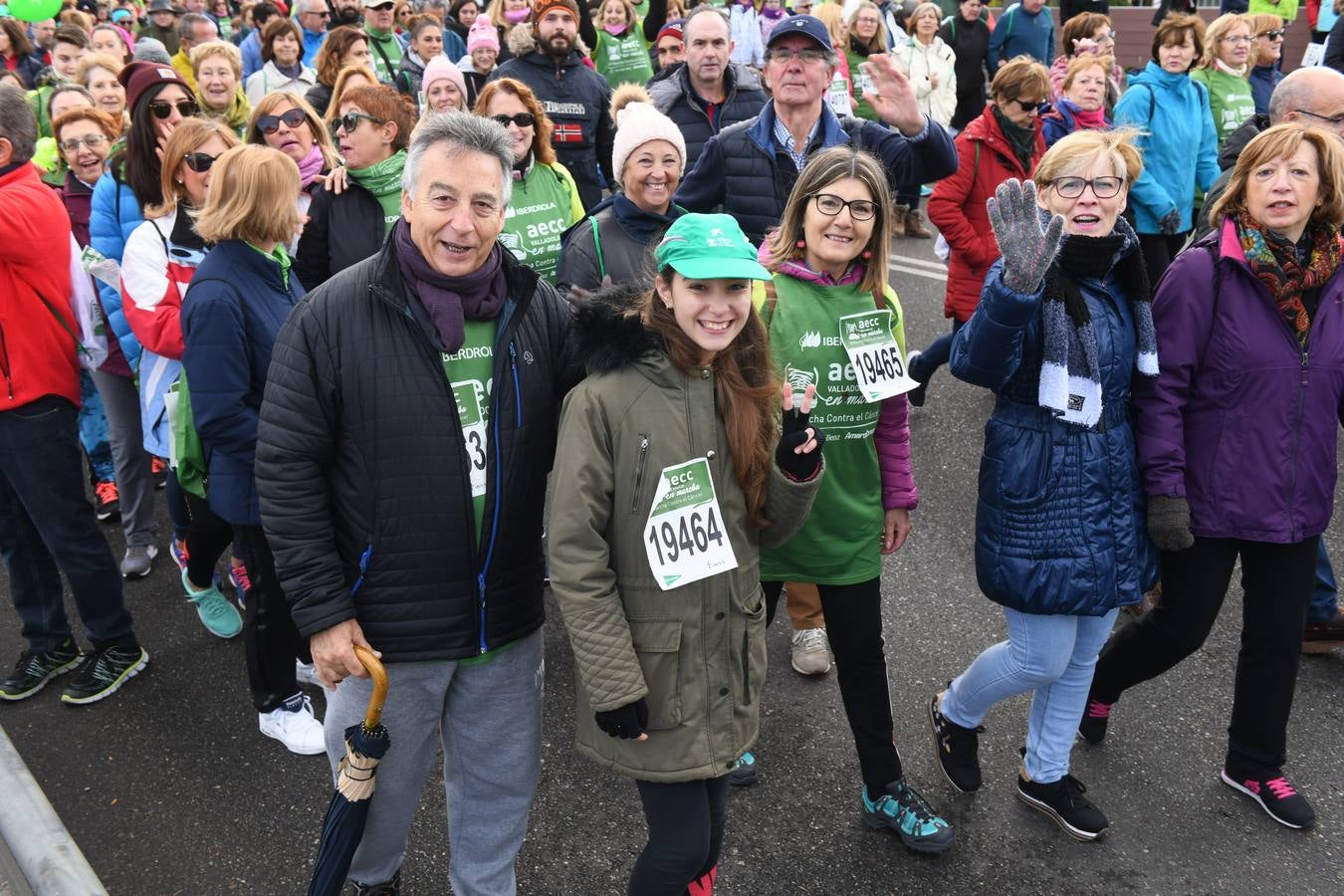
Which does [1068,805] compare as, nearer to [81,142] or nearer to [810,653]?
[810,653]

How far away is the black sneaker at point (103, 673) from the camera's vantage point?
4.41 m

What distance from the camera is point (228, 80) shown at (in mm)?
6102

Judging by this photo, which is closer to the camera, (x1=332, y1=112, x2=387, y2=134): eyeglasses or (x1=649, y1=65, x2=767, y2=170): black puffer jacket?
(x1=332, y1=112, x2=387, y2=134): eyeglasses

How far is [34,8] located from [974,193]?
863cm

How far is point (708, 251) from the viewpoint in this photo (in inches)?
104

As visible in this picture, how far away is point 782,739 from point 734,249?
80.4 inches

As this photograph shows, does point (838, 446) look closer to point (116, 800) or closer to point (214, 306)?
point (214, 306)

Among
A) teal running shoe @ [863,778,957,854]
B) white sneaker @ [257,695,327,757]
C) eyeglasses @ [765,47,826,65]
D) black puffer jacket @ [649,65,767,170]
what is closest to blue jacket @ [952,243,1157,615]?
teal running shoe @ [863,778,957,854]

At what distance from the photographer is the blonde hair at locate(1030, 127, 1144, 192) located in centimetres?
321

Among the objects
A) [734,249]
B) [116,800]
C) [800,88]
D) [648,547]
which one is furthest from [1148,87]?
[116,800]

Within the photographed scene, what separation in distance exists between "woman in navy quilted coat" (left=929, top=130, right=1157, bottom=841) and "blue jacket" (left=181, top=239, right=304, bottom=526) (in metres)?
2.18

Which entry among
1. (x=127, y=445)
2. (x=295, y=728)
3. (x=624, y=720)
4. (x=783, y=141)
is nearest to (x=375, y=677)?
(x=624, y=720)

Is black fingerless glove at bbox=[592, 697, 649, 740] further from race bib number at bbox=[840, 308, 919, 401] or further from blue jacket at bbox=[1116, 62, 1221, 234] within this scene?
blue jacket at bbox=[1116, 62, 1221, 234]

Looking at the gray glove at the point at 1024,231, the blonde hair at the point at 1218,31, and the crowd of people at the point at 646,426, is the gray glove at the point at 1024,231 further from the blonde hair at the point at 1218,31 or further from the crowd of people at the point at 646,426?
the blonde hair at the point at 1218,31
